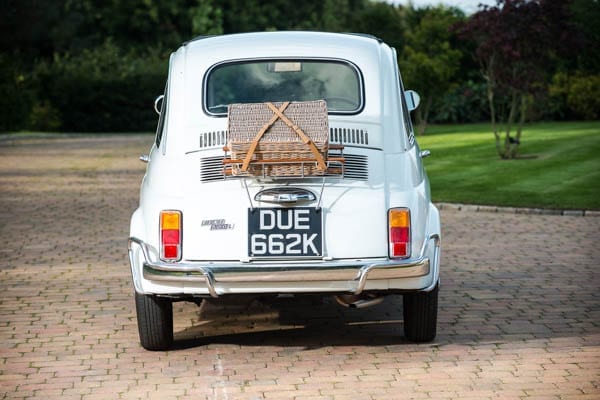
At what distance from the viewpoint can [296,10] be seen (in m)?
68.8

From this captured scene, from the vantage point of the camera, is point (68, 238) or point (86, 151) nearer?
point (68, 238)

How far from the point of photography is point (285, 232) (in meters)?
6.45

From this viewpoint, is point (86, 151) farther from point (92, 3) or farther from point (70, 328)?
point (92, 3)

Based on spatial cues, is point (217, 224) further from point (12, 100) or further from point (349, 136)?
point (12, 100)

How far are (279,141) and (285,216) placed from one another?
0.46m

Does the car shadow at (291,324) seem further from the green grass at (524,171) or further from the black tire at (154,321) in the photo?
the green grass at (524,171)

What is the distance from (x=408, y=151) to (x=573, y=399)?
2.05m

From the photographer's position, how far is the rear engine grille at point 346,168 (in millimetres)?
6668

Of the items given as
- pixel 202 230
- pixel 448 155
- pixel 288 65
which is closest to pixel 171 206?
pixel 202 230

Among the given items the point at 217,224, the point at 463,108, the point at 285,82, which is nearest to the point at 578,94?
the point at 463,108

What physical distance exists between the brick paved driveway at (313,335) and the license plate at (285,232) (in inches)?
28.3

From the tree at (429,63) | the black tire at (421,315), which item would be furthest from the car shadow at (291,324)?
the tree at (429,63)

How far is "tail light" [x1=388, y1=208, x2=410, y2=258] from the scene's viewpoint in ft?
21.3

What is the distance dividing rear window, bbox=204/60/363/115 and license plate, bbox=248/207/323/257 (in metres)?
1.17
